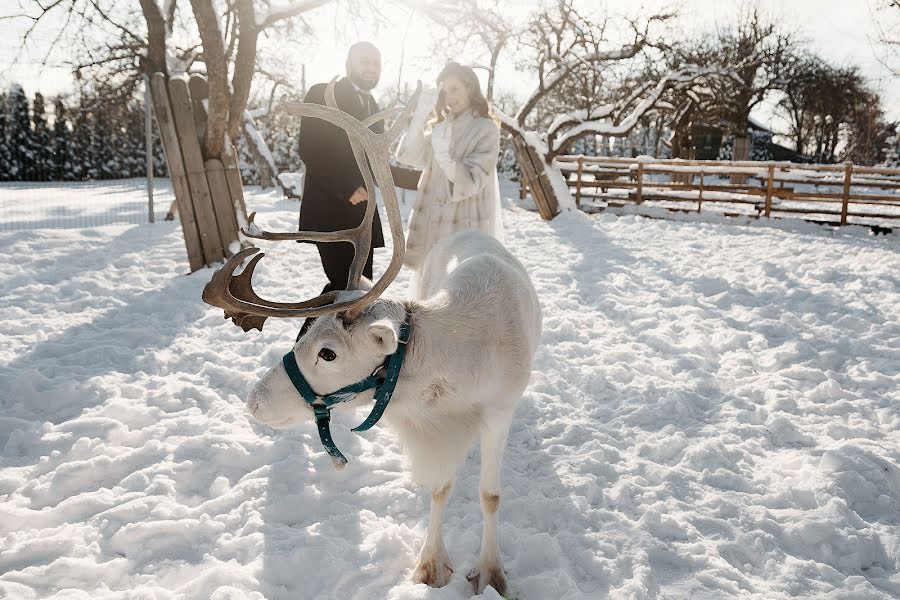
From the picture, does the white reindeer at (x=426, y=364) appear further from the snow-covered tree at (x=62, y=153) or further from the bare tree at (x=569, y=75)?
the snow-covered tree at (x=62, y=153)

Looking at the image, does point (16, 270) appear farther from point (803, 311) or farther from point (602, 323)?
point (803, 311)

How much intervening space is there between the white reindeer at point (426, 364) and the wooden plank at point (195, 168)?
4.90m

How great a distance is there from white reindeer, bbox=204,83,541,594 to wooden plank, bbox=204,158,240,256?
16.3 feet

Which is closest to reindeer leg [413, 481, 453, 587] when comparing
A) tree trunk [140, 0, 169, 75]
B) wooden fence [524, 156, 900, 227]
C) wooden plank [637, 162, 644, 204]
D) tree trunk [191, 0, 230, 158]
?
tree trunk [191, 0, 230, 158]

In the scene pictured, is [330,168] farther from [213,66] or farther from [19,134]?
[19,134]

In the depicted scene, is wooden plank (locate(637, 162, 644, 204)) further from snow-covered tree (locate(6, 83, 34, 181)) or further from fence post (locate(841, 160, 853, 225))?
snow-covered tree (locate(6, 83, 34, 181))

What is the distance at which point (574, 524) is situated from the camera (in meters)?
2.87

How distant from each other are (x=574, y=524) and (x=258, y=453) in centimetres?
176

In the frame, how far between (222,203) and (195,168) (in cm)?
49

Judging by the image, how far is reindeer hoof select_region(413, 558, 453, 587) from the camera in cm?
247

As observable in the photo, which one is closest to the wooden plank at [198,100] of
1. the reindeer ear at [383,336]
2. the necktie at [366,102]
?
the necktie at [366,102]

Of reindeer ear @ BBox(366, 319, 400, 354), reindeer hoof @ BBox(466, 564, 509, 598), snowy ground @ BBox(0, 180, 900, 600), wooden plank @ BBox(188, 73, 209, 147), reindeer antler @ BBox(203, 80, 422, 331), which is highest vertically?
wooden plank @ BBox(188, 73, 209, 147)

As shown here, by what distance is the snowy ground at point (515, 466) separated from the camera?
2.50 meters

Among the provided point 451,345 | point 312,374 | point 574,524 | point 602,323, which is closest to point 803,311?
point 602,323
